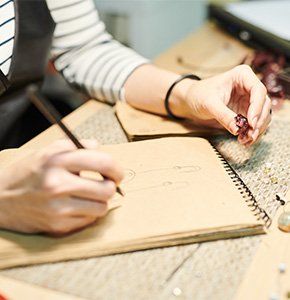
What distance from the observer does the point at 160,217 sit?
1.30 ft

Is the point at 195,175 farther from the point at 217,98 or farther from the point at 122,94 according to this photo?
the point at 122,94

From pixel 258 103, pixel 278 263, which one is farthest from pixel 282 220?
pixel 258 103

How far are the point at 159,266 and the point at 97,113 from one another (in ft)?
1.23

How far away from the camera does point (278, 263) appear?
1.24ft

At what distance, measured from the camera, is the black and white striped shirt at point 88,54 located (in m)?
0.70

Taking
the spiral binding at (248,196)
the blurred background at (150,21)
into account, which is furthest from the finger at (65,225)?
the blurred background at (150,21)

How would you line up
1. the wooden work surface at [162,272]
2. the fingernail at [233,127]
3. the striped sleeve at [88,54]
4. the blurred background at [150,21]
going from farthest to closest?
the blurred background at [150,21] → the striped sleeve at [88,54] → the fingernail at [233,127] → the wooden work surface at [162,272]

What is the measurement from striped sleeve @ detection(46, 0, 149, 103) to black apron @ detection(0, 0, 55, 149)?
6cm

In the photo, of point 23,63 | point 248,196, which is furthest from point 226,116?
point 23,63

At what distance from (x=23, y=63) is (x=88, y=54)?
0.51 feet

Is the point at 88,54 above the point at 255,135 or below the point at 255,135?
above

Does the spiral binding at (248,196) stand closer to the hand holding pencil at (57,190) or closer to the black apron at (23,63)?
the hand holding pencil at (57,190)

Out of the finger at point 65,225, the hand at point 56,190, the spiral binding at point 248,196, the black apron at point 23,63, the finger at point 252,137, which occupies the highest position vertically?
the black apron at point 23,63

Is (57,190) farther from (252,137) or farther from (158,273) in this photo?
(252,137)
